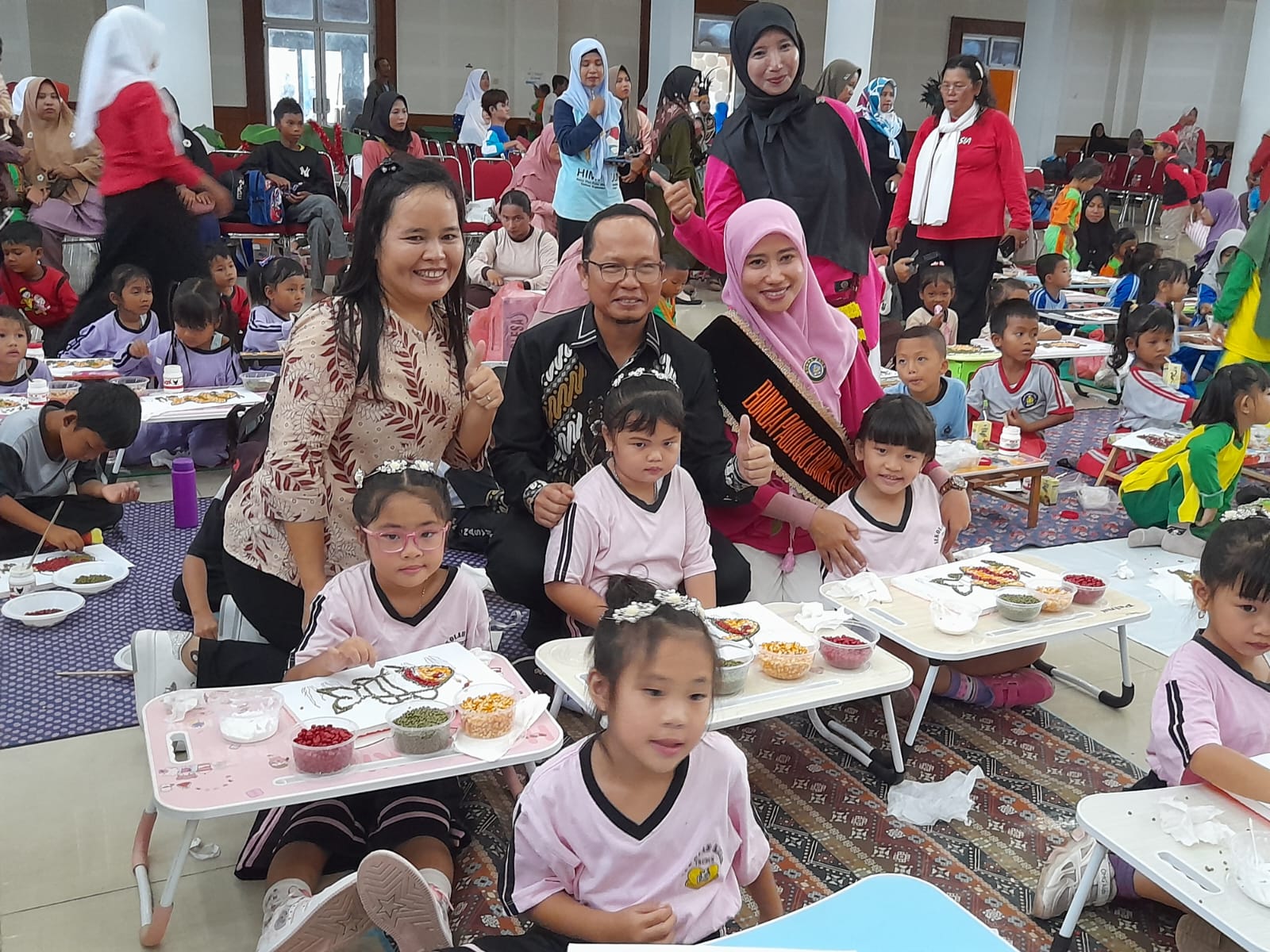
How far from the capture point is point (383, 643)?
93.4 inches

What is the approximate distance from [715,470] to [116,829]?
172 centimetres

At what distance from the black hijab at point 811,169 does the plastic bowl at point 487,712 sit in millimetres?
2286

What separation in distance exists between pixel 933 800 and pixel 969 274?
14.6 feet

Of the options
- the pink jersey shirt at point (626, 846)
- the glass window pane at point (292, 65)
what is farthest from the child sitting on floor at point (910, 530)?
the glass window pane at point (292, 65)

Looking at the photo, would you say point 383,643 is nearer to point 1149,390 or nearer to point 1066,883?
point 1066,883

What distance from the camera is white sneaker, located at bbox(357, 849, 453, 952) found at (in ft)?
6.03

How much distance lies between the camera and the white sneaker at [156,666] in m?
2.57

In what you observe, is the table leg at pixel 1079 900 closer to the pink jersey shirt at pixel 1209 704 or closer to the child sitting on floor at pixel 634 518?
the pink jersey shirt at pixel 1209 704

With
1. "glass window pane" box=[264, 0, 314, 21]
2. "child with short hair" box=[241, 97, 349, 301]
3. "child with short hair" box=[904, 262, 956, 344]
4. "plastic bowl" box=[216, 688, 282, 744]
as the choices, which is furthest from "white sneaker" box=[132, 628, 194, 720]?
"glass window pane" box=[264, 0, 314, 21]

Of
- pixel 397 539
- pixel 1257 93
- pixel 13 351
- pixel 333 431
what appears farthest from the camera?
pixel 1257 93

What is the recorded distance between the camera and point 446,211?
98.5 inches

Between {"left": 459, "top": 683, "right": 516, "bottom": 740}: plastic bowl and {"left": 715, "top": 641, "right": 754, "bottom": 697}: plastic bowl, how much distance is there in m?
0.42

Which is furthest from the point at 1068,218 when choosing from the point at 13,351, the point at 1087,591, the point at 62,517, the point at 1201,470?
the point at 62,517

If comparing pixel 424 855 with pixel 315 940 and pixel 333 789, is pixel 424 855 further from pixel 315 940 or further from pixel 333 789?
pixel 333 789
